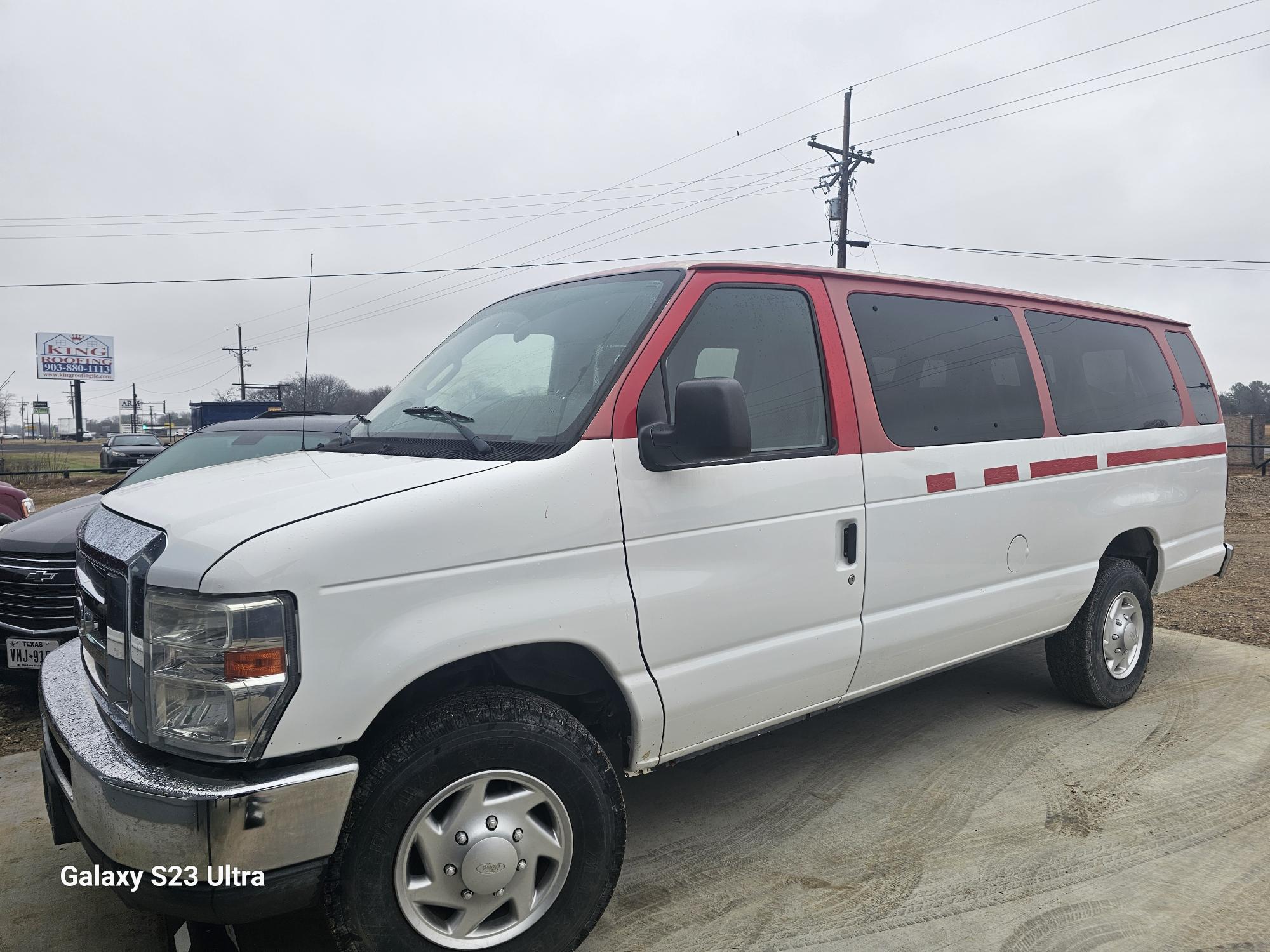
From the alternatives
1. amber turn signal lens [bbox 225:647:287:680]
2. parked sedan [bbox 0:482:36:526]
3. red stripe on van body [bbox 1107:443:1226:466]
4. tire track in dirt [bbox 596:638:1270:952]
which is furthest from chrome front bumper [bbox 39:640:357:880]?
parked sedan [bbox 0:482:36:526]

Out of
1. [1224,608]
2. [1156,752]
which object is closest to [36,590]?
[1156,752]

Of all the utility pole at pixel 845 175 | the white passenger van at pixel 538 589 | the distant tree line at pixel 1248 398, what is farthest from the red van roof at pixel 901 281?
the distant tree line at pixel 1248 398

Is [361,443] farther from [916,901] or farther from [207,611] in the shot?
[916,901]

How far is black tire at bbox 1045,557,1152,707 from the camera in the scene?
→ 4629 millimetres

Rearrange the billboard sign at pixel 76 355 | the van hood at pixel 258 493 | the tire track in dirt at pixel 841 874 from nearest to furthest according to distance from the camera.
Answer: the van hood at pixel 258 493 < the tire track in dirt at pixel 841 874 < the billboard sign at pixel 76 355

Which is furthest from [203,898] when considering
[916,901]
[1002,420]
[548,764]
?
[1002,420]

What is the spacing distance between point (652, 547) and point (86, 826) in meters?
1.67

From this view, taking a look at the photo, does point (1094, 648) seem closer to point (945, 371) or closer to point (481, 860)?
point (945, 371)

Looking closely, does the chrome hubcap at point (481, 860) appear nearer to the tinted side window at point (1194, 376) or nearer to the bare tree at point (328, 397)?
the bare tree at point (328, 397)

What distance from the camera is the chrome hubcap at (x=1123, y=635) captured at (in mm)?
4758

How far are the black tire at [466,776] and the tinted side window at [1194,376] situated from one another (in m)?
4.65

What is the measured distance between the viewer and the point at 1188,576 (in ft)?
17.3

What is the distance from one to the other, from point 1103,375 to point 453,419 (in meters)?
3.64

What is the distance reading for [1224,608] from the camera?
7.31 meters
